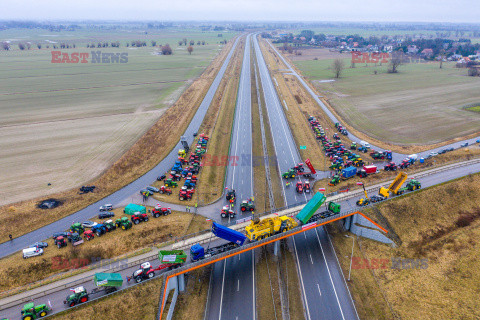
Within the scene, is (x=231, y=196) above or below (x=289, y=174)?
below

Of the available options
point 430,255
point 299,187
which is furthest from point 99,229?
point 430,255

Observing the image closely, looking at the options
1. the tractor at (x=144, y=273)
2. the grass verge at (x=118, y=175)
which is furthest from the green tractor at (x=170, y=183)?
the tractor at (x=144, y=273)

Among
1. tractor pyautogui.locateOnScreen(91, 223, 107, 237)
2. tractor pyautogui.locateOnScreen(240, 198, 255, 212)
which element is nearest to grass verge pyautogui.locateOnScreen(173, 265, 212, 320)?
tractor pyautogui.locateOnScreen(240, 198, 255, 212)

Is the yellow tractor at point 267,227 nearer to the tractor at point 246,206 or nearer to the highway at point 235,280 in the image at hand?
the highway at point 235,280

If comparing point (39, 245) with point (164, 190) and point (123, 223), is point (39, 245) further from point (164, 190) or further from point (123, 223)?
point (164, 190)

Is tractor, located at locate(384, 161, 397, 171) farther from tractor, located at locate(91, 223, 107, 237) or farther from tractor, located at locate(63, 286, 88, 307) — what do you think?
tractor, located at locate(63, 286, 88, 307)

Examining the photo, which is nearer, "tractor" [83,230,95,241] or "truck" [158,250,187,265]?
"truck" [158,250,187,265]
